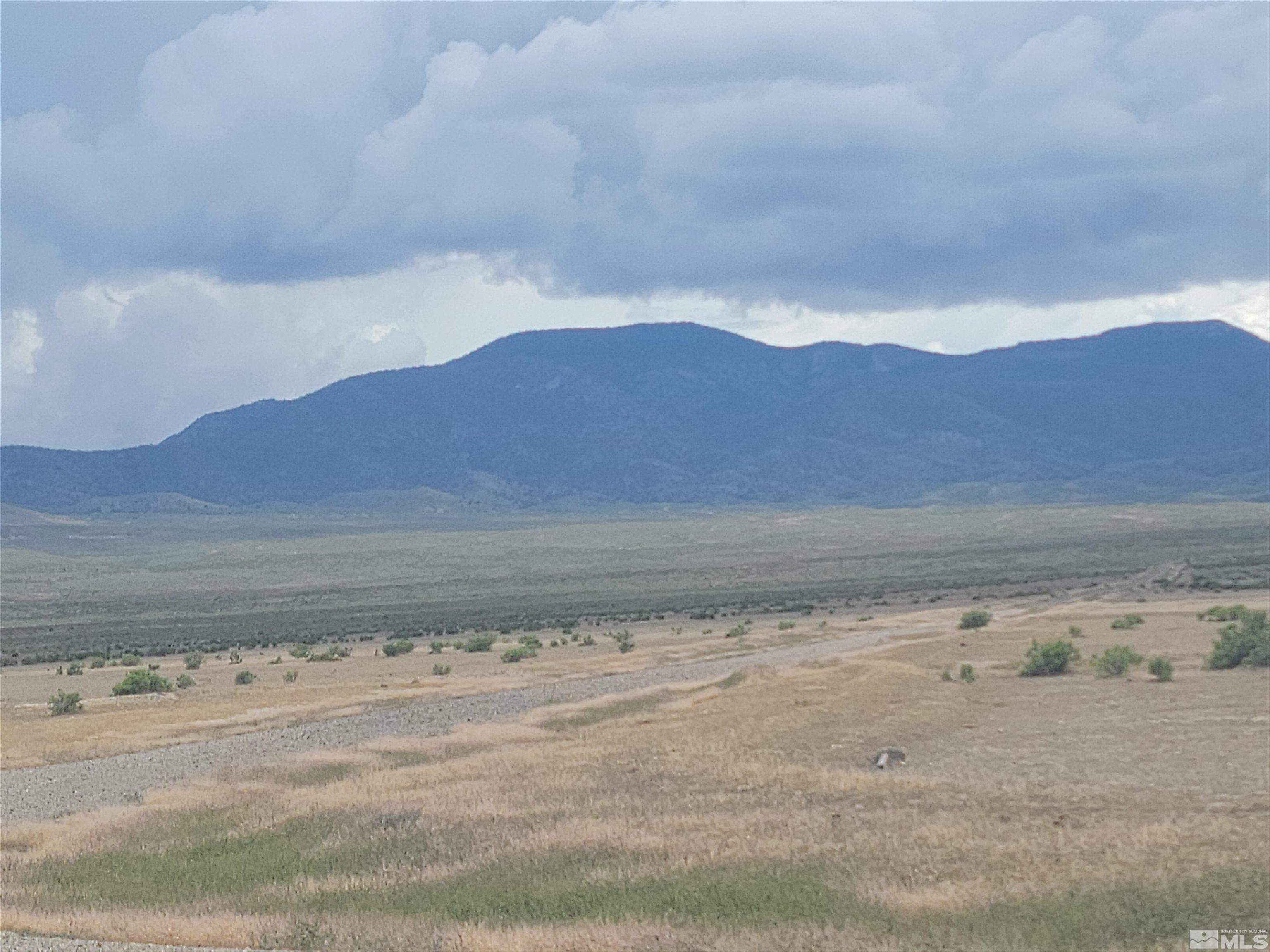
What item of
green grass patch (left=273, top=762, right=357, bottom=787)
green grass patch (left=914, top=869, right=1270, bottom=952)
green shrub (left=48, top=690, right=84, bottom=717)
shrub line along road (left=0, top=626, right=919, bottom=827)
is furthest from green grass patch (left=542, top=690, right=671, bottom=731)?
green grass patch (left=914, top=869, right=1270, bottom=952)

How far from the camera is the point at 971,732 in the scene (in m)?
25.4

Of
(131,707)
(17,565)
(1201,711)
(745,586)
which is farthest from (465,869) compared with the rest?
(17,565)

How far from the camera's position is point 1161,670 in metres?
31.2

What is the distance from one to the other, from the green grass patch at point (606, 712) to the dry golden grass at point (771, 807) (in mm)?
193

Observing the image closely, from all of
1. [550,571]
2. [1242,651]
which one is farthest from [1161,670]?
[550,571]

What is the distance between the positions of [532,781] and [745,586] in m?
79.3

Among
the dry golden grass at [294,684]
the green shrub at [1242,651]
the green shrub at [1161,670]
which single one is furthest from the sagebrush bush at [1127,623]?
the green shrub at [1161,670]

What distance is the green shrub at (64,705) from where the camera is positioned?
37938 mm

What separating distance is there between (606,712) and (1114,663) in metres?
11.5

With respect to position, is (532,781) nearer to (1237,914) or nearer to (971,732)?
(971,732)

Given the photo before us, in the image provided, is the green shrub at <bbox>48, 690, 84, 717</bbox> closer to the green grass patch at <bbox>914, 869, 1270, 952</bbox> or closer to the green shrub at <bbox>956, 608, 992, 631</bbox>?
the green shrub at <bbox>956, 608, 992, 631</bbox>

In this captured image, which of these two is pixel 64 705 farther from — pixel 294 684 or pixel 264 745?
pixel 264 745

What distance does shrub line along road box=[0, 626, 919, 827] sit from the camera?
23594mm
